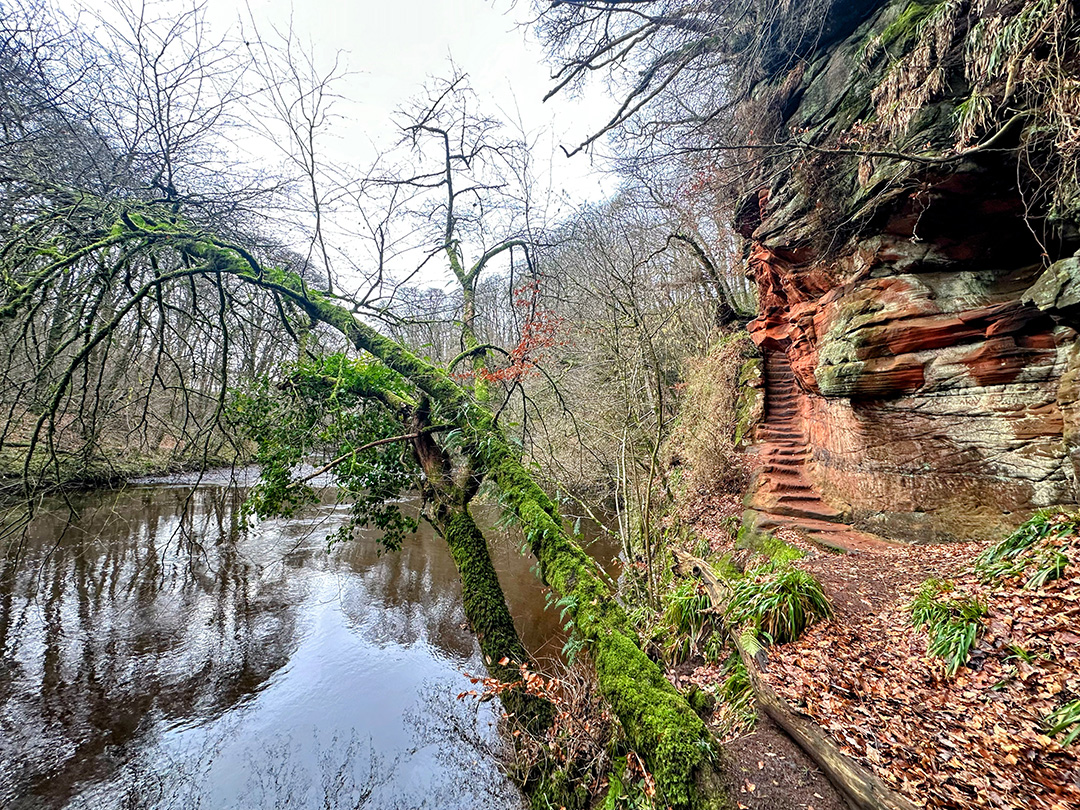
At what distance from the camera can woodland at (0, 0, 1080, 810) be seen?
2.52 meters

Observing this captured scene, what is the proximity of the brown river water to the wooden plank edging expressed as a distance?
93.5 inches

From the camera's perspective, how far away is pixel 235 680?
17.5 ft

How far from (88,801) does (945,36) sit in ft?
34.2

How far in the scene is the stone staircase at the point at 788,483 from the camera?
535cm

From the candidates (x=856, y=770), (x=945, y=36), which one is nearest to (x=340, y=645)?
(x=856, y=770)

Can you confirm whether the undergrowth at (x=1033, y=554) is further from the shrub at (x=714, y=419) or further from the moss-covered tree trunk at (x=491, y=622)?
the shrub at (x=714, y=419)

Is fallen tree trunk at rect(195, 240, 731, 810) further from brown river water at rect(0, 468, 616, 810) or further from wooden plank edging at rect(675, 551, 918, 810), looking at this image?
brown river water at rect(0, 468, 616, 810)

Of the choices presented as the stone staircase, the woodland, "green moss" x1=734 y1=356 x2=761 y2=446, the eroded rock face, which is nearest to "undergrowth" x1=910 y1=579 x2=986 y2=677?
the woodland

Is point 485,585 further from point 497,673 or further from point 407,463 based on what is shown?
point 407,463

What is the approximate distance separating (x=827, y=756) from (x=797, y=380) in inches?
231

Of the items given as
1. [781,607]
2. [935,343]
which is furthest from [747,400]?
[781,607]

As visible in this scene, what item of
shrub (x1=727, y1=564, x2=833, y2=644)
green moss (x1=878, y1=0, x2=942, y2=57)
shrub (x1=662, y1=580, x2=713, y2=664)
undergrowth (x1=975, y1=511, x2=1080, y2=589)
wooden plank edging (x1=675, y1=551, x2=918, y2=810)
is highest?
green moss (x1=878, y1=0, x2=942, y2=57)

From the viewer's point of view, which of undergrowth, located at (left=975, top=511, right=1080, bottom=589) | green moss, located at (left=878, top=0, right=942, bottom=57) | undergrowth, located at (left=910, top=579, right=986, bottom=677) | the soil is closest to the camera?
the soil

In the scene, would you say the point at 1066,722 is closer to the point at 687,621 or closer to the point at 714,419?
the point at 687,621
